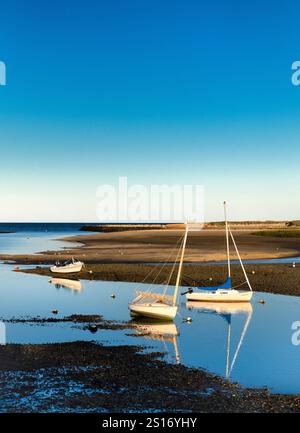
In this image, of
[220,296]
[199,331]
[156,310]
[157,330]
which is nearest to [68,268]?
[220,296]

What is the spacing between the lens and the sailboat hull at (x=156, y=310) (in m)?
31.2

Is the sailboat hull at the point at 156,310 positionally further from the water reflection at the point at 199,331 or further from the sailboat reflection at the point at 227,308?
the sailboat reflection at the point at 227,308

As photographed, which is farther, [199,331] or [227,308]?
[227,308]

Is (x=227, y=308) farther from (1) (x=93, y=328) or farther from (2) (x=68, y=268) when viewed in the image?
(2) (x=68, y=268)

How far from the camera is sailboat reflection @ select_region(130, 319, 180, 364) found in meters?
27.7

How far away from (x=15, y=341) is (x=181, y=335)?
9.33 m

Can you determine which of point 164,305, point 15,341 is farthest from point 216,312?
point 15,341

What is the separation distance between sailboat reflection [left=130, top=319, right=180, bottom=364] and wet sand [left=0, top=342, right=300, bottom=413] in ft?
9.75

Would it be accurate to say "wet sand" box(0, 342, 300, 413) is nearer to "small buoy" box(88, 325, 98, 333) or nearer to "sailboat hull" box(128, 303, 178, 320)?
"small buoy" box(88, 325, 98, 333)

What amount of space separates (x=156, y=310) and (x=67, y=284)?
1865 cm

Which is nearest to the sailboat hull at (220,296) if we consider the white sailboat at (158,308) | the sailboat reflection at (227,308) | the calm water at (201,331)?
the sailboat reflection at (227,308)

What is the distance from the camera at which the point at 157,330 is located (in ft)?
97.7
